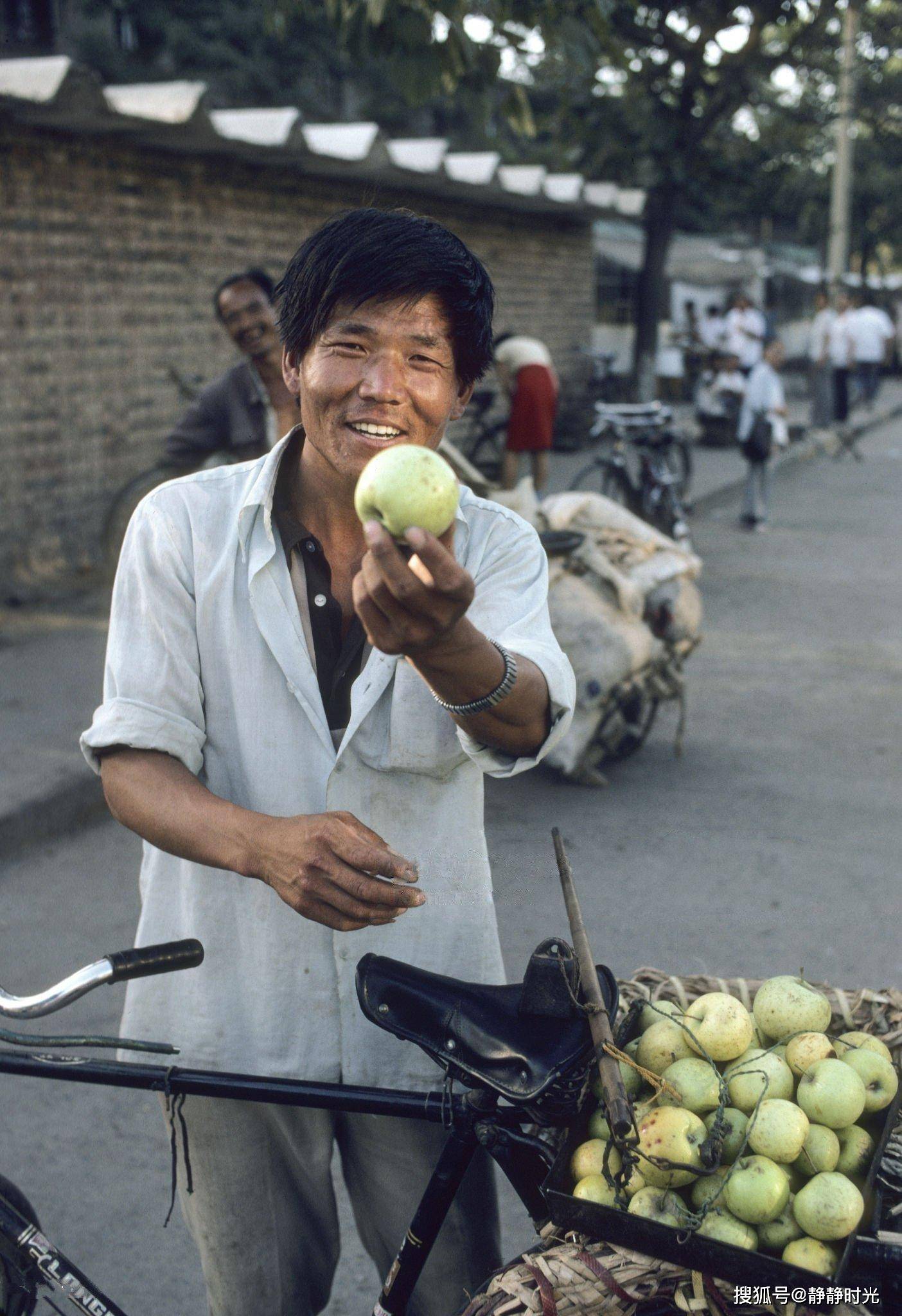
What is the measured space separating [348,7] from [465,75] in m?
0.65

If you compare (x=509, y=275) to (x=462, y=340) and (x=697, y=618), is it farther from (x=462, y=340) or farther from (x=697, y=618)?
(x=462, y=340)

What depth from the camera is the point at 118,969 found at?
1.51m

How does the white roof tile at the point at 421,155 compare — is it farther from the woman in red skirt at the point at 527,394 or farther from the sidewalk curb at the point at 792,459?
the sidewalk curb at the point at 792,459

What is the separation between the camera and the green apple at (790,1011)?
1.80 m

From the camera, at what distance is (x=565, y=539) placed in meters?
5.52

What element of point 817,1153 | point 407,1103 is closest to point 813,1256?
point 817,1153

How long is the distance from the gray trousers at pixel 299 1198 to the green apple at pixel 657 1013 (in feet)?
1.04

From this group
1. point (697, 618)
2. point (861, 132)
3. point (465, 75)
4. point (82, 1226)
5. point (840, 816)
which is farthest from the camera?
point (861, 132)

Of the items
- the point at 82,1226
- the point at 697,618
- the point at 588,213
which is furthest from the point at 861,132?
the point at 82,1226

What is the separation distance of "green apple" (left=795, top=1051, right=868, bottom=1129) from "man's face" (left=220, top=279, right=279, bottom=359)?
4.29 m

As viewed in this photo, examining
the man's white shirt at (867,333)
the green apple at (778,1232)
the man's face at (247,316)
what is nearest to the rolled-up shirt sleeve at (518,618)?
the green apple at (778,1232)

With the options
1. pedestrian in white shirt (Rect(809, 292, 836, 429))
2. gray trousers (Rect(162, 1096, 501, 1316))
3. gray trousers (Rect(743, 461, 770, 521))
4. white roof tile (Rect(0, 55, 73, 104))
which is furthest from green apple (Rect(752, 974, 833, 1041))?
pedestrian in white shirt (Rect(809, 292, 836, 429))

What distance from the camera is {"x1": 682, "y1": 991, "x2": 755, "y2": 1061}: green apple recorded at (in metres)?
1.72

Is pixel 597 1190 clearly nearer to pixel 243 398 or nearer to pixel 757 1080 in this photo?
pixel 757 1080
